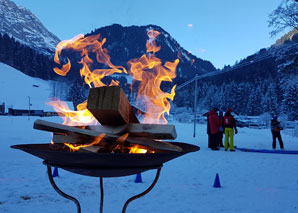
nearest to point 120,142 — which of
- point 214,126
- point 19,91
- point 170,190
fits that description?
point 170,190

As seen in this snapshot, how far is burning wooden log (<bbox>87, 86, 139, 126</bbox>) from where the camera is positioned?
7.61 ft

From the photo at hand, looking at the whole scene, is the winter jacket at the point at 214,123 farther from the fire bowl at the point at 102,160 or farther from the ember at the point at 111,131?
the fire bowl at the point at 102,160

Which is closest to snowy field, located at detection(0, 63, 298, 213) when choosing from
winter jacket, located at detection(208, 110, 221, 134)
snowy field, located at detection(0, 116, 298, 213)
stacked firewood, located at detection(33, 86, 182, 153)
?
snowy field, located at detection(0, 116, 298, 213)

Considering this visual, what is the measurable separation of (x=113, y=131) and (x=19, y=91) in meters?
80.8

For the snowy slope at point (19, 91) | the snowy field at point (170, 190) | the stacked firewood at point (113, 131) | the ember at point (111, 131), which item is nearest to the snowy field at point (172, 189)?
the snowy field at point (170, 190)

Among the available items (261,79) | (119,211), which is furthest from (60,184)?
(261,79)

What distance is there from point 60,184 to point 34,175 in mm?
1083

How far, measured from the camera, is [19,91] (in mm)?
72750

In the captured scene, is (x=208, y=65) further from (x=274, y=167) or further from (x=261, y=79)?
(x=274, y=167)

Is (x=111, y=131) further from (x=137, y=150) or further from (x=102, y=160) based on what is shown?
(x=102, y=160)

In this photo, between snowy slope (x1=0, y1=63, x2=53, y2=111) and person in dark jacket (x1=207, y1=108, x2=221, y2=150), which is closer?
person in dark jacket (x1=207, y1=108, x2=221, y2=150)

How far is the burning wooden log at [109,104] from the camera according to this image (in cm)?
232

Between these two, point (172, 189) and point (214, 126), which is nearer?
point (172, 189)

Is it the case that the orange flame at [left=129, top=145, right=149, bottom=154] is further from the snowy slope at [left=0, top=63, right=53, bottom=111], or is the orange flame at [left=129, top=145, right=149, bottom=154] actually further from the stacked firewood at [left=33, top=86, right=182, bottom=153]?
the snowy slope at [left=0, top=63, right=53, bottom=111]
